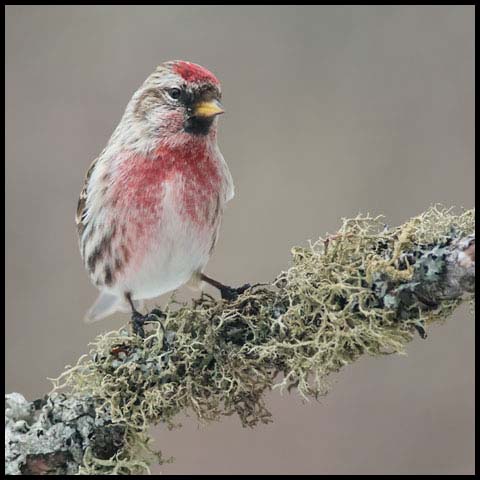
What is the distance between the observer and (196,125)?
2775mm

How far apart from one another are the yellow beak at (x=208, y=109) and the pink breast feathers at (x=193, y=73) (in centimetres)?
7

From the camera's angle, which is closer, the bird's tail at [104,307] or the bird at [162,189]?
the bird at [162,189]

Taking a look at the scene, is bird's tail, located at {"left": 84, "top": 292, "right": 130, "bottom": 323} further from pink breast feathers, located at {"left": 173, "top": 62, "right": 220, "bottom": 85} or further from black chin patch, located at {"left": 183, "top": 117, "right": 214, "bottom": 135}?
pink breast feathers, located at {"left": 173, "top": 62, "right": 220, "bottom": 85}

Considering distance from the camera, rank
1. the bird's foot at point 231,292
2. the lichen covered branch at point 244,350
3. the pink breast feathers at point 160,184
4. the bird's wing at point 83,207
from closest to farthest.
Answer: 1. the lichen covered branch at point 244,350
2. the bird's foot at point 231,292
3. the pink breast feathers at point 160,184
4. the bird's wing at point 83,207

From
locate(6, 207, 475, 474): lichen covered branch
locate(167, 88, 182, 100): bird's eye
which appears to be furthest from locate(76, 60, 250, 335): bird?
locate(6, 207, 475, 474): lichen covered branch

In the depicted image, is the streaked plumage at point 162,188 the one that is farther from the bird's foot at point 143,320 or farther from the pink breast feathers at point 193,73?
the bird's foot at point 143,320

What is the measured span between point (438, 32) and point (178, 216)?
2925mm

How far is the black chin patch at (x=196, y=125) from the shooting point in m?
2.77

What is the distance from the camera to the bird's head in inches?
107

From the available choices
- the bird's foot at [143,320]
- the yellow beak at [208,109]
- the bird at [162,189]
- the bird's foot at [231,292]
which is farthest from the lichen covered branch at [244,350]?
the yellow beak at [208,109]

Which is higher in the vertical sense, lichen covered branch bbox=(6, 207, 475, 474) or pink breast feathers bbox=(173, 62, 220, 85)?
pink breast feathers bbox=(173, 62, 220, 85)

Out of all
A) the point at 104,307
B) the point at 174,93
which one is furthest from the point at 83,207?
the point at 174,93

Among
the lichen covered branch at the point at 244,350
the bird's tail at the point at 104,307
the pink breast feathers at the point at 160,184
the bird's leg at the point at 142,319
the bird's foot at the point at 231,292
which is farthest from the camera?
the bird's tail at the point at 104,307

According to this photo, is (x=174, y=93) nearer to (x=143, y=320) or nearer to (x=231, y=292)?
(x=231, y=292)
